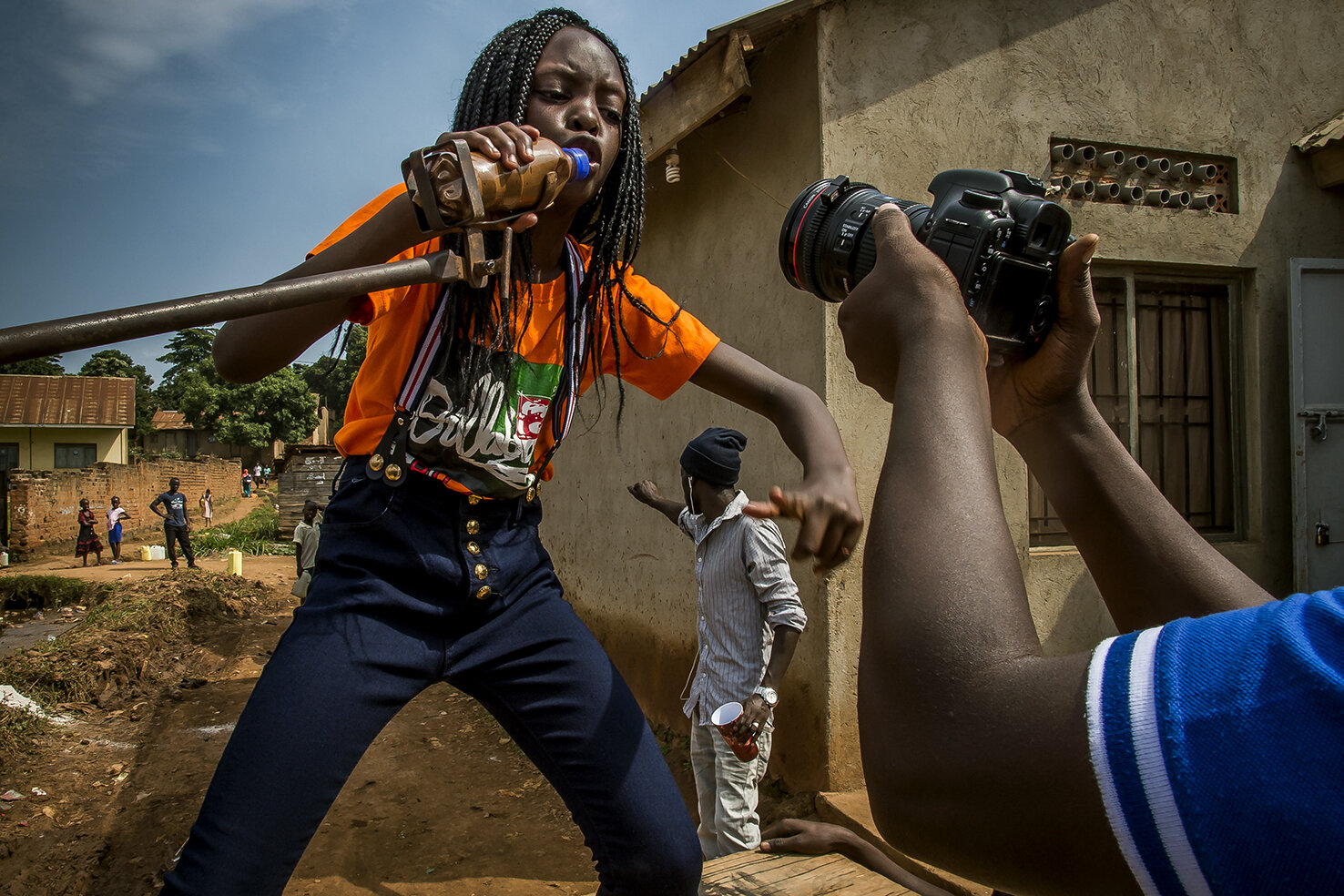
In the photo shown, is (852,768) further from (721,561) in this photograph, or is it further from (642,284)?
(642,284)

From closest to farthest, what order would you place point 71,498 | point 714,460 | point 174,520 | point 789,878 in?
point 789,878, point 714,460, point 174,520, point 71,498

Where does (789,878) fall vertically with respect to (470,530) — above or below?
below

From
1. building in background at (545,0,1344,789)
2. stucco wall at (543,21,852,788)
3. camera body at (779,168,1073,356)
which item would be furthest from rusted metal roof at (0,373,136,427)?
camera body at (779,168,1073,356)

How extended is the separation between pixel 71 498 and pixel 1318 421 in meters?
23.4

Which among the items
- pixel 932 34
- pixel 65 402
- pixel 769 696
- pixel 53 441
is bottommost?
pixel 769 696

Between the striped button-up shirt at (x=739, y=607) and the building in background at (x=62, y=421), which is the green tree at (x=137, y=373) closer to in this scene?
the building in background at (x=62, y=421)

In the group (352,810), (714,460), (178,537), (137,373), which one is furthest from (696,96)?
(137,373)

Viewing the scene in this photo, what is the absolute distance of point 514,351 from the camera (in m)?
1.74

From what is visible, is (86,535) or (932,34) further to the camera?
(86,535)

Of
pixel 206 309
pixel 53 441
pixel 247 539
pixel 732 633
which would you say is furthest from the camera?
pixel 53 441

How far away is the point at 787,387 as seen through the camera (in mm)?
1778

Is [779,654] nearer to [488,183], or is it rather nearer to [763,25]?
[488,183]

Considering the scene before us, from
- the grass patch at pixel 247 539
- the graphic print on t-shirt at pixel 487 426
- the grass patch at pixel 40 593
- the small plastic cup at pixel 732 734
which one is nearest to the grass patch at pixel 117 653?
the grass patch at pixel 40 593

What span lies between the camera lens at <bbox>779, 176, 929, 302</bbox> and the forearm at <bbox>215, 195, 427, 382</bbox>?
2.05ft
